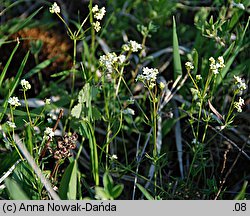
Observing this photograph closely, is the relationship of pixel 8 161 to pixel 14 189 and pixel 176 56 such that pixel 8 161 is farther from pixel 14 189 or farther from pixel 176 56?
pixel 176 56

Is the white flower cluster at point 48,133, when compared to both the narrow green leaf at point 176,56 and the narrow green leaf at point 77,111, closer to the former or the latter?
the narrow green leaf at point 77,111

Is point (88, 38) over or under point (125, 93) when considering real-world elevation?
over

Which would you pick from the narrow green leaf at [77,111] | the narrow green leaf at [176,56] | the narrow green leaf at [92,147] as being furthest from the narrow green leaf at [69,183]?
the narrow green leaf at [176,56]

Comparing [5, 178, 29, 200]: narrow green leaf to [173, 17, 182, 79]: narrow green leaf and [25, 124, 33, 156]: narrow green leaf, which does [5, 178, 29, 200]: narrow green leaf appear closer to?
[25, 124, 33, 156]: narrow green leaf

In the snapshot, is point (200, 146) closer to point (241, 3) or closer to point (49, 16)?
point (241, 3)

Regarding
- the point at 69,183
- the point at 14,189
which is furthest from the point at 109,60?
the point at 14,189
